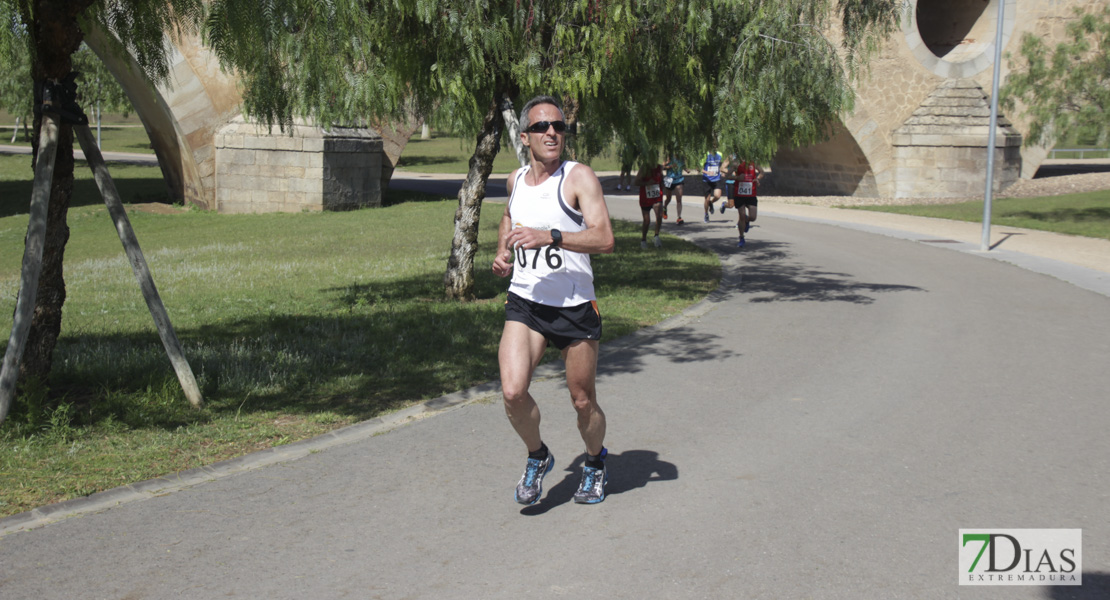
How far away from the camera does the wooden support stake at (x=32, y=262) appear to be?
5.71m

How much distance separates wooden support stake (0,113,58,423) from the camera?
571 centimetres

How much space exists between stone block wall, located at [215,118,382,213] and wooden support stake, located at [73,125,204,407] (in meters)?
17.6

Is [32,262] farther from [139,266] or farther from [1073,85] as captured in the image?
[1073,85]

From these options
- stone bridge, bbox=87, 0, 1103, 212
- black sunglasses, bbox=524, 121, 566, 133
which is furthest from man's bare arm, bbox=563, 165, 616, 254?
stone bridge, bbox=87, 0, 1103, 212

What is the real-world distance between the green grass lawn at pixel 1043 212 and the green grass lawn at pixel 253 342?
8.12m

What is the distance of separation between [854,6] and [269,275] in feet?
26.6

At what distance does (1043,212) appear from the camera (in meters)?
23.1

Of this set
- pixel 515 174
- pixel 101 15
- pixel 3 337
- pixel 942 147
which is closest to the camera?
pixel 515 174

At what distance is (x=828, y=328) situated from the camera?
9891 mm

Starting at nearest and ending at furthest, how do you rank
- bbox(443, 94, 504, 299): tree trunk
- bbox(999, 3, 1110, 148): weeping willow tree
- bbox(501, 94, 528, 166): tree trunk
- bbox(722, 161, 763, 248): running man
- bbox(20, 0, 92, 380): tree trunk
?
bbox(20, 0, 92, 380): tree trunk < bbox(501, 94, 528, 166): tree trunk < bbox(443, 94, 504, 299): tree trunk < bbox(722, 161, 763, 248): running man < bbox(999, 3, 1110, 148): weeping willow tree

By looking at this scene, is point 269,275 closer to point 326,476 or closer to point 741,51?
point 741,51

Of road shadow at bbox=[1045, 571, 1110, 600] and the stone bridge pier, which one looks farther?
the stone bridge pier

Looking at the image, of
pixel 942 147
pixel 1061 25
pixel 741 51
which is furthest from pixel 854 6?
pixel 1061 25

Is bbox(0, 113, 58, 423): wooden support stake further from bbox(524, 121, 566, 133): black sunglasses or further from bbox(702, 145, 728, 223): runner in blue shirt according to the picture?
bbox(702, 145, 728, 223): runner in blue shirt
